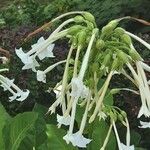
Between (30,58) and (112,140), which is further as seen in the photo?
(112,140)

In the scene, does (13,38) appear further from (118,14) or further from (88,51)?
(88,51)

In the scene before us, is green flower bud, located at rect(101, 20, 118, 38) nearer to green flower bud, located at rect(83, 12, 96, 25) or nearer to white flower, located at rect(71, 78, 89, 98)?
green flower bud, located at rect(83, 12, 96, 25)

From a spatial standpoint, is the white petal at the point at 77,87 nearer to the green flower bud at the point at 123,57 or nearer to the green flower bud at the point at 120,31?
the green flower bud at the point at 123,57

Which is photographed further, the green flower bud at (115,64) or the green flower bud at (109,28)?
the green flower bud at (109,28)

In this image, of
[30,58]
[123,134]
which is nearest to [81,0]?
[123,134]

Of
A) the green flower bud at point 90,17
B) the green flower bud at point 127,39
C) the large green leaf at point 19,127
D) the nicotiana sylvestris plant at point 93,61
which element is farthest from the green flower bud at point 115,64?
the large green leaf at point 19,127

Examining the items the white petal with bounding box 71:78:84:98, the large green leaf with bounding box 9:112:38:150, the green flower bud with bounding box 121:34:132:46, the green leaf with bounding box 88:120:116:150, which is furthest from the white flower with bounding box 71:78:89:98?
the large green leaf with bounding box 9:112:38:150
